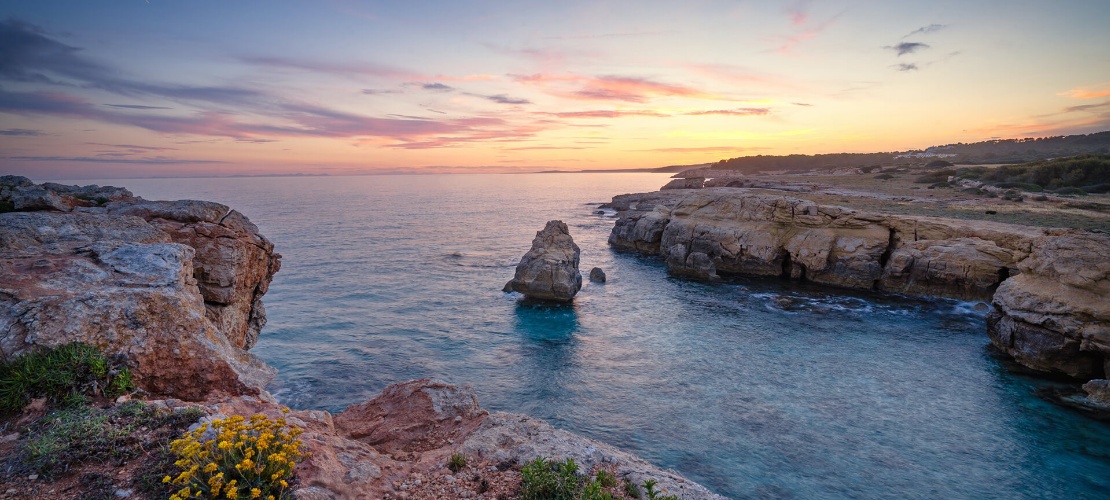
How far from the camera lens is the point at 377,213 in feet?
333

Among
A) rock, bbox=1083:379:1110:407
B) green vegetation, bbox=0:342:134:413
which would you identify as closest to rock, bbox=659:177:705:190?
rock, bbox=1083:379:1110:407

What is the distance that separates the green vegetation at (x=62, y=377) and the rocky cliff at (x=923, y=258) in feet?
112

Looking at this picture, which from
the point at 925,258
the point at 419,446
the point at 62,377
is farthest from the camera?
the point at 925,258

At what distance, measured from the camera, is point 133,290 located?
877 centimetres

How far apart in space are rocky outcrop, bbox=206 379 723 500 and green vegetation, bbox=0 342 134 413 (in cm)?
153

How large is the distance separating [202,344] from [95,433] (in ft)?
7.99

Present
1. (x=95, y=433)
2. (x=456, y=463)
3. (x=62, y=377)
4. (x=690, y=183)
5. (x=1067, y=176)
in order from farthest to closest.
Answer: (x=690, y=183) < (x=1067, y=176) < (x=456, y=463) < (x=62, y=377) < (x=95, y=433)

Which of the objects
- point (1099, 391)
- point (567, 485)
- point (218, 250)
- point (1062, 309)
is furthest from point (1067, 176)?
point (218, 250)

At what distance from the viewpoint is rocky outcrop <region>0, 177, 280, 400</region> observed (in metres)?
7.84

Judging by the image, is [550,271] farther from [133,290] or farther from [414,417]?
[133,290]

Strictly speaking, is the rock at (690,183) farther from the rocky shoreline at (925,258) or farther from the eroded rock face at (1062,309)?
the eroded rock face at (1062,309)

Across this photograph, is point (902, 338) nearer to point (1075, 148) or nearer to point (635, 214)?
point (635, 214)

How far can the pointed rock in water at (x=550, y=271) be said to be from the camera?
115 feet

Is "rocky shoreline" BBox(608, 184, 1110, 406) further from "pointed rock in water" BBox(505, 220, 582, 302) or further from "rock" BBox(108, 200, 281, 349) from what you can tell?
"rock" BBox(108, 200, 281, 349)
